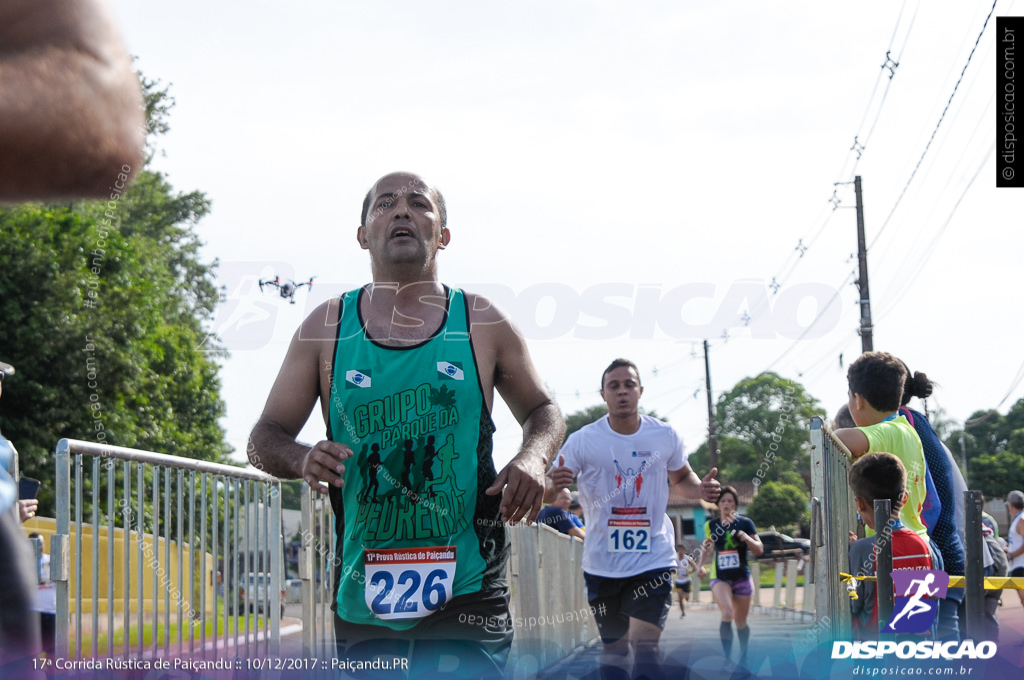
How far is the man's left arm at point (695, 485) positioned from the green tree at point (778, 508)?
53.2m

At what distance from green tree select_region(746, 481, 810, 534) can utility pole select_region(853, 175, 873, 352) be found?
32.3 m

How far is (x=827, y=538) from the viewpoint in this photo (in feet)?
16.1

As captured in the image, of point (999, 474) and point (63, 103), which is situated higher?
point (63, 103)

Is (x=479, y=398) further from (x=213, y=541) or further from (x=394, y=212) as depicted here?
(x=213, y=541)

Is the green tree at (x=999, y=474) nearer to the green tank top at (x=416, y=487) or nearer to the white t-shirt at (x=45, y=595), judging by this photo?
the white t-shirt at (x=45, y=595)

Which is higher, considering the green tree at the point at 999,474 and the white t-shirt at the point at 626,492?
the white t-shirt at the point at 626,492

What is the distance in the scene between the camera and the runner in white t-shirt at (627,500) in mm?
6535

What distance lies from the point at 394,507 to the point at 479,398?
44cm

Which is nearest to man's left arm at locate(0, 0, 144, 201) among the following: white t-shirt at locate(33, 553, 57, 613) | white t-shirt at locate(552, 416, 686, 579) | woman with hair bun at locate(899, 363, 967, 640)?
woman with hair bun at locate(899, 363, 967, 640)

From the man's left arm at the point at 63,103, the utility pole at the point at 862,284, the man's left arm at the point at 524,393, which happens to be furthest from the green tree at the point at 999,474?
the man's left arm at the point at 63,103

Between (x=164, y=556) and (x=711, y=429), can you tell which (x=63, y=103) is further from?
(x=711, y=429)

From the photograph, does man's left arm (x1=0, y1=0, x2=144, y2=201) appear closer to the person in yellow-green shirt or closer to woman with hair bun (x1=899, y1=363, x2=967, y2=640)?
the person in yellow-green shirt

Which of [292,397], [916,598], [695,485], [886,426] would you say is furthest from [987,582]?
[292,397]

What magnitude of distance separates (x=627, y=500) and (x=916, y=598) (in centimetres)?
269
